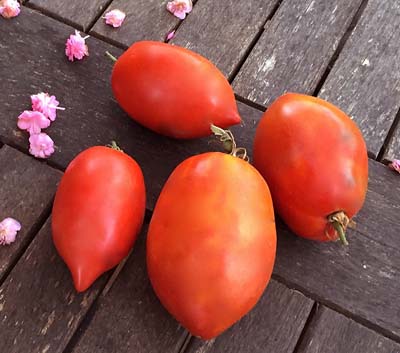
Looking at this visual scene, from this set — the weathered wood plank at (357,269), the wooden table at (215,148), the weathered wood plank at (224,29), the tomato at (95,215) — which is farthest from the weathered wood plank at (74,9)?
the weathered wood plank at (357,269)

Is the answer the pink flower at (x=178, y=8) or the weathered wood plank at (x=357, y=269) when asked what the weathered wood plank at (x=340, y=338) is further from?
the pink flower at (x=178, y=8)

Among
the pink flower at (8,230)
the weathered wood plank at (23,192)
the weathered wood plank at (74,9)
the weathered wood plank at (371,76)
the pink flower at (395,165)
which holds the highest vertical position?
the weathered wood plank at (371,76)

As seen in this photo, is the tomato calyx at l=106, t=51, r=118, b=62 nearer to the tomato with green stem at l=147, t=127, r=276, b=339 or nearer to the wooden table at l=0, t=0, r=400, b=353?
the wooden table at l=0, t=0, r=400, b=353

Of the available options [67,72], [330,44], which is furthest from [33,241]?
[330,44]

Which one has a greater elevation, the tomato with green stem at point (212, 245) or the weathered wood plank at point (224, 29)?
the weathered wood plank at point (224, 29)

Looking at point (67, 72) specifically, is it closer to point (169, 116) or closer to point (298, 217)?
point (169, 116)

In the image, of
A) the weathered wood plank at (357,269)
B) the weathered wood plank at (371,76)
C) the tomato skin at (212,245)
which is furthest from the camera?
the weathered wood plank at (371,76)

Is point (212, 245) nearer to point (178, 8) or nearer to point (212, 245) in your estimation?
point (212, 245)
